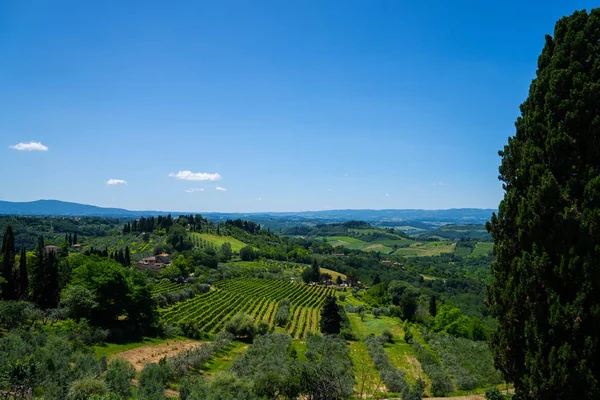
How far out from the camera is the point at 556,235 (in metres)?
10.9

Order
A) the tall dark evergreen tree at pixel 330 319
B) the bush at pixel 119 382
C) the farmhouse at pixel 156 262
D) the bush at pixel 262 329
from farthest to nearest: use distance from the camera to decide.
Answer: the farmhouse at pixel 156 262 < the tall dark evergreen tree at pixel 330 319 < the bush at pixel 262 329 < the bush at pixel 119 382

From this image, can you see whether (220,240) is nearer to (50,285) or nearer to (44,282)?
(50,285)

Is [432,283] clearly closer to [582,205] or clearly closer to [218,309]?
[218,309]

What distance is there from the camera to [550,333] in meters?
10.4

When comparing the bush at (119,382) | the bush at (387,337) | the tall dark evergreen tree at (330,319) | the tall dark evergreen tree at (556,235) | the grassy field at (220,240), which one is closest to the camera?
the tall dark evergreen tree at (556,235)

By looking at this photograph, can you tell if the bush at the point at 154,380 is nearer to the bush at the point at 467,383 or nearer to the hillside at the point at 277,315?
the hillside at the point at 277,315

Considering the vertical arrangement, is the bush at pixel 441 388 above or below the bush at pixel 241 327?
above

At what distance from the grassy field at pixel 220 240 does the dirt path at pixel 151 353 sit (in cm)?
10692

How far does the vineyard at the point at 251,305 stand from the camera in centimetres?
4928

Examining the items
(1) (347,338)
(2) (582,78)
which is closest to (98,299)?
(1) (347,338)

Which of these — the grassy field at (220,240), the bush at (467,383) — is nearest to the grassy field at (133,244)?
the grassy field at (220,240)

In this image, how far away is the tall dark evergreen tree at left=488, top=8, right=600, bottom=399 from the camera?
32.9 ft

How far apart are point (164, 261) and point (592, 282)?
340 feet

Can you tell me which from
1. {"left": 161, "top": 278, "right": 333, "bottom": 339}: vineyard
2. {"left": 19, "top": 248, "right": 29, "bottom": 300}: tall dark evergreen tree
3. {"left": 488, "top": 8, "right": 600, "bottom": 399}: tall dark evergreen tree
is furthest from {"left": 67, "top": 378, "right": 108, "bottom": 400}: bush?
{"left": 19, "top": 248, "right": 29, "bottom": 300}: tall dark evergreen tree
